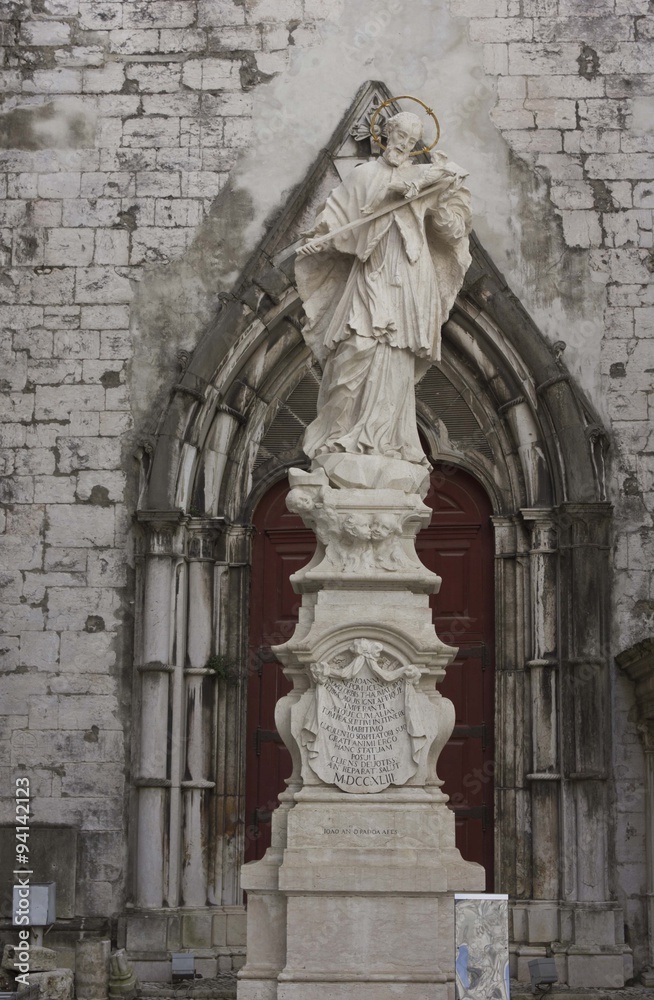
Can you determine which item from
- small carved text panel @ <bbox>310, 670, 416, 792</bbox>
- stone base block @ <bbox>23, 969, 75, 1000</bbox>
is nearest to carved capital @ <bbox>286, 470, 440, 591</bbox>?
small carved text panel @ <bbox>310, 670, 416, 792</bbox>

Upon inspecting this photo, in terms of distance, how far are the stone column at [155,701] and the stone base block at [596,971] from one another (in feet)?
10.1

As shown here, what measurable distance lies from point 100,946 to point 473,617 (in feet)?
13.6

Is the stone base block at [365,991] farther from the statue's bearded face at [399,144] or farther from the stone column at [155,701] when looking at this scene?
the stone column at [155,701]

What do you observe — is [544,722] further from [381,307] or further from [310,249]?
[310,249]

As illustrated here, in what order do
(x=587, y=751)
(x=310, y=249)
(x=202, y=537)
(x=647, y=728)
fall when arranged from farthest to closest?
(x=202, y=537), (x=647, y=728), (x=587, y=751), (x=310, y=249)

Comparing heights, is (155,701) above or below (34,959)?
above

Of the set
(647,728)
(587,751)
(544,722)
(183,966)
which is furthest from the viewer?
(544,722)

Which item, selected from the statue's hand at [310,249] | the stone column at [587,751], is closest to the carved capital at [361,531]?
the statue's hand at [310,249]

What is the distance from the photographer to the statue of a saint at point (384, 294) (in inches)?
347

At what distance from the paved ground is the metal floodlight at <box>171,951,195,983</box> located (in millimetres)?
69

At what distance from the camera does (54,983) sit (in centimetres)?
1061

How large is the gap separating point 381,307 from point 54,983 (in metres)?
4.93

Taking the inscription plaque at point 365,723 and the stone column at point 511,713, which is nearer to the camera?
the inscription plaque at point 365,723

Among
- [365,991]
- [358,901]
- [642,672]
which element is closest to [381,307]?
[358,901]
